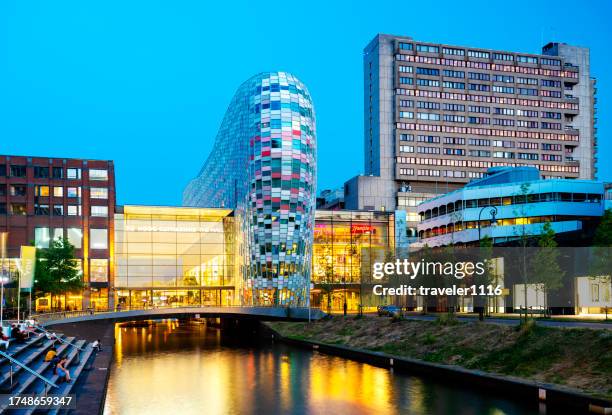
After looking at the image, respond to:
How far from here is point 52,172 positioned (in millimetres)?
125062

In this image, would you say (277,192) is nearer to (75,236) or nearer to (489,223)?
(75,236)

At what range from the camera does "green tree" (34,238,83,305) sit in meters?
104

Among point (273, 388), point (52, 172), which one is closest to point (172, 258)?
point (52, 172)

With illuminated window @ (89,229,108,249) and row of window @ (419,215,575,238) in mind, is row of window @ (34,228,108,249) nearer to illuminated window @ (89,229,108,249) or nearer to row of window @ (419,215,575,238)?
illuminated window @ (89,229,108,249)

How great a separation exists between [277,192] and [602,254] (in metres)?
65.9

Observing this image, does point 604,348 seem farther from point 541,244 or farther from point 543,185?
point 543,185

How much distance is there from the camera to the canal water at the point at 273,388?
138ft

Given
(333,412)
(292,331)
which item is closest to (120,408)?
(333,412)

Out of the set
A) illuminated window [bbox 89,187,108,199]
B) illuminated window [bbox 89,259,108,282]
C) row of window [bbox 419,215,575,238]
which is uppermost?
illuminated window [bbox 89,187,108,199]

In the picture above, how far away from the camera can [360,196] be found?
192500mm

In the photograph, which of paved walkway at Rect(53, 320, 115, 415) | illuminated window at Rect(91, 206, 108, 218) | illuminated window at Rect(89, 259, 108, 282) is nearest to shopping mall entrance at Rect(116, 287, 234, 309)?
illuminated window at Rect(89, 259, 108, 282)

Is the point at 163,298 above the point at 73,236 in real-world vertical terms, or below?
below

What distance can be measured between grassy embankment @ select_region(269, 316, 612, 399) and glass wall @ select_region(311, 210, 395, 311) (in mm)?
67258

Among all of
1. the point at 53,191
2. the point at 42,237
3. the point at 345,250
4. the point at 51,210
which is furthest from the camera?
the point at 345,250
